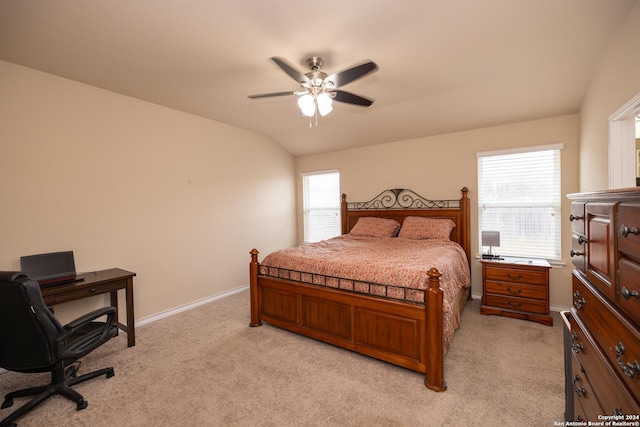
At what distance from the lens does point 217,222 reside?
4.16m

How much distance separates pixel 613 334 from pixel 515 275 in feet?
8.96

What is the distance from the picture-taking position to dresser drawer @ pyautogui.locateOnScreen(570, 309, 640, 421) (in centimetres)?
77

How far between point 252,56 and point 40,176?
7.61 ft

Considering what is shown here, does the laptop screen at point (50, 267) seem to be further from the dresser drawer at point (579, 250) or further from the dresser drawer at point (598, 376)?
the dresser drawer at point (579, 250)

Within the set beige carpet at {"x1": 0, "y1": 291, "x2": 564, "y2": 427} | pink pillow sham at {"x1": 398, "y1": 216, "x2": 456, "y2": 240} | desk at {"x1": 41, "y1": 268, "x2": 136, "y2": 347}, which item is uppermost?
pink pillow sham at {"x1": 398, "y1": 216, "x2": 456, "y2": 240}

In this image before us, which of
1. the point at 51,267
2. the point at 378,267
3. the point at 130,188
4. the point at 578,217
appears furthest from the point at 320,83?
the point at 51,267

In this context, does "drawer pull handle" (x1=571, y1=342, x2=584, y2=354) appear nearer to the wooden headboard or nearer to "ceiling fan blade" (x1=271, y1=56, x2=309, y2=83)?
"ceiling fan blade" (x1=271, y1=56, x2=309, y2=83)

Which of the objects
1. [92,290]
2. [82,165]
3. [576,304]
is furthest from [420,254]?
[82,165]

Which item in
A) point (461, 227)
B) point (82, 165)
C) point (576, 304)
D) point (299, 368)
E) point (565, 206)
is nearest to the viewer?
point (576, 304)

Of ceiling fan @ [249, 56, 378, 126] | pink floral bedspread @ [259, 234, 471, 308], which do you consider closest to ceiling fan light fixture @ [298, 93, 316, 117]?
ceiling fan @ [249, 56, 378, 126]

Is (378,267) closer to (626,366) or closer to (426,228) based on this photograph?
(626,366)

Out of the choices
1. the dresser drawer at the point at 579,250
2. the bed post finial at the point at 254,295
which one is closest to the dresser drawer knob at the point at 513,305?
the dresser drawer at the point at 579,250

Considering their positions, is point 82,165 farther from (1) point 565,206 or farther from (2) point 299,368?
(1) point 565,206

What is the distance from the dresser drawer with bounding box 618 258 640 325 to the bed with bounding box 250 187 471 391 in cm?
122
